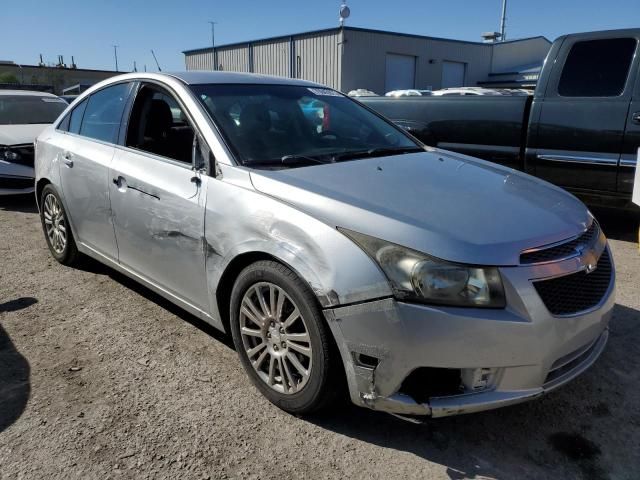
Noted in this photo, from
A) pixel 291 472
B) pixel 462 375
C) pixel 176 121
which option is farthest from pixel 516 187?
pixel 176 121

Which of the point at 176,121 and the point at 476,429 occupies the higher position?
the point at 176,121

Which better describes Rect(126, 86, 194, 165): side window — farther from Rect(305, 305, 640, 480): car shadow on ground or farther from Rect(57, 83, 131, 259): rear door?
Rect(305, 305, 640, 480): car shadow on ground

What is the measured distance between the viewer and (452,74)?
93.9 ft

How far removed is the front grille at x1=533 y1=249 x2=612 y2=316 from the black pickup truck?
3.20 metres

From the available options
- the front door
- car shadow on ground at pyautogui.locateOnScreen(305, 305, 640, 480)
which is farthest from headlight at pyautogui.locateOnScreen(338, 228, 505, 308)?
the front door

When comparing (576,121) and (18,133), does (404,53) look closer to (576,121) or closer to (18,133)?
(18,133)

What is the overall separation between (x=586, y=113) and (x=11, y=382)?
5405 millimetres

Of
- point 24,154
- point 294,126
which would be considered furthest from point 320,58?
point 294,126

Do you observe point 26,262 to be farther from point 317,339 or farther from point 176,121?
point 317,339

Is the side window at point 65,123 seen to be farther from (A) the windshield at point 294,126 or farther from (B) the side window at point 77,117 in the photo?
(A) the windshield at point 294,126

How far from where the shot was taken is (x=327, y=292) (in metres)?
2.29

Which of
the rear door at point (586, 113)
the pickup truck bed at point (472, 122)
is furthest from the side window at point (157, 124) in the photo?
the rear door at point (586, 113)

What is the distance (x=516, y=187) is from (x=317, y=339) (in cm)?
144

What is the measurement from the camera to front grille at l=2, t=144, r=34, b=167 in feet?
24.4
